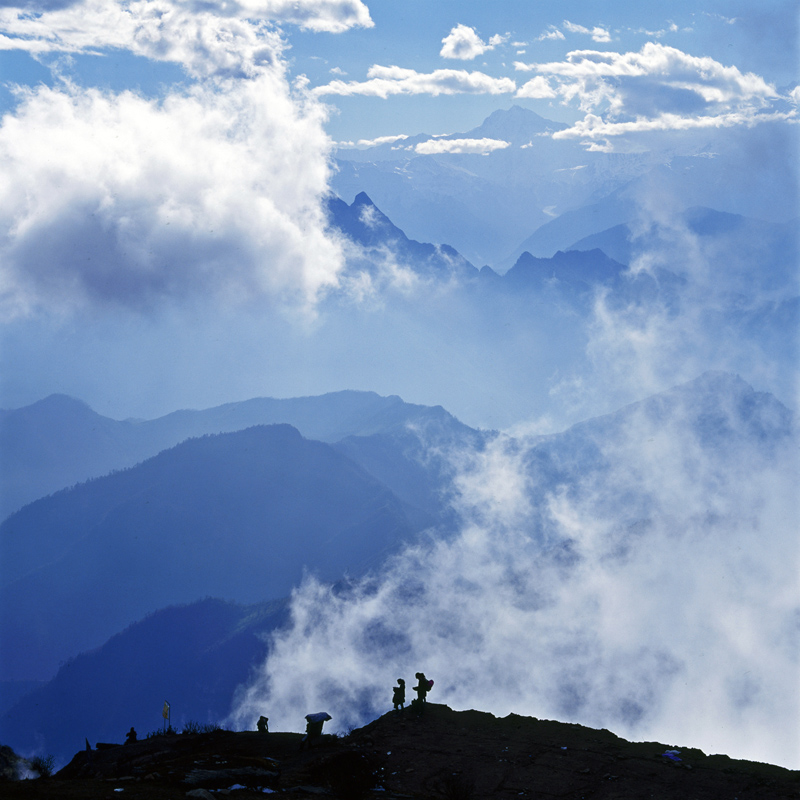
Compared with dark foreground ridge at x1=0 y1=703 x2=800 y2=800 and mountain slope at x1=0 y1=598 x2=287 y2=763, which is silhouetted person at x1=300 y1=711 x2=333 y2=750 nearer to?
dark foreground ridge at x1=0 y1=703 x2=800 y2=800

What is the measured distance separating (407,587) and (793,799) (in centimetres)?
16767

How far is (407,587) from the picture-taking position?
18325cm

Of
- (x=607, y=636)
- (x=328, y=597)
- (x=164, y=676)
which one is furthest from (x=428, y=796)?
(x=164, y=676)

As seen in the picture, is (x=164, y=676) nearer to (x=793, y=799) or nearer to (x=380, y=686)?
(x=380, y=686)

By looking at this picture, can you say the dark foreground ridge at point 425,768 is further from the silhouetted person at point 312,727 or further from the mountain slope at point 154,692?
the mountain slope at point 154,692

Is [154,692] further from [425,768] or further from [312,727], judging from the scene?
[425,768]

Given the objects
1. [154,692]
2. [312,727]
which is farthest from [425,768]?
[154,692]

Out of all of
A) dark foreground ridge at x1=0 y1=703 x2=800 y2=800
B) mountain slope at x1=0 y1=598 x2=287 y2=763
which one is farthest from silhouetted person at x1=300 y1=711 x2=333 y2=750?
mountain slope at x1=0 y1=598 x2=287 y2=763

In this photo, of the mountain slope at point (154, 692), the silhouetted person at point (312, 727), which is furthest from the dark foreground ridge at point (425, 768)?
the mountain slope at point (154, 692)

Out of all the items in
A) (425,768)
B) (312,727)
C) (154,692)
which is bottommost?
(425,768)

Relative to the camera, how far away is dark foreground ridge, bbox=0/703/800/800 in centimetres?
2083

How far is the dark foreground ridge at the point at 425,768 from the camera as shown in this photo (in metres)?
20.8

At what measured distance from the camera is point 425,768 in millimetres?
23672

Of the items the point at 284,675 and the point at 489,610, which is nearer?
the point at 489,610
